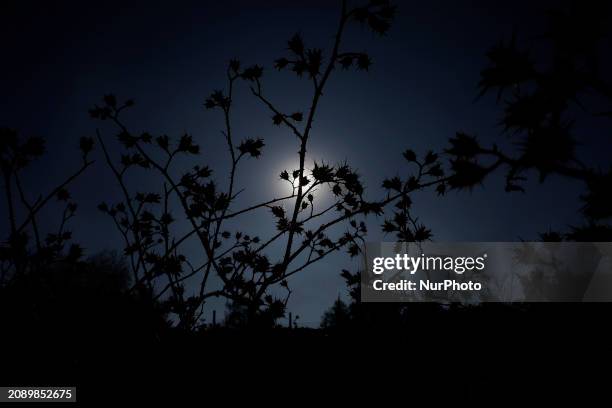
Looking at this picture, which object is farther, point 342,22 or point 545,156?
point 342,22

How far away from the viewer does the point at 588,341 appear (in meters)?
3.81

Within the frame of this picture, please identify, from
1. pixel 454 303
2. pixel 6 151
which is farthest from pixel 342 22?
pixel 454 303

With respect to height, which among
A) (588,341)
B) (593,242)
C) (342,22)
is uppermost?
(342,22)

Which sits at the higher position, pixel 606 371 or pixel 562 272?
pixel 562 272

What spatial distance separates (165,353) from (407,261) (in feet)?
16.8

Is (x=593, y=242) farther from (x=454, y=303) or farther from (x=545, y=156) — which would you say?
(x=545, y=156)

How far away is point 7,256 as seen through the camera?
3145 millimetres

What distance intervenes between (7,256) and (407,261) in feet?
21.3

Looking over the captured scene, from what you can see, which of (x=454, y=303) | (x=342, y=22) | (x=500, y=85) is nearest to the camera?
(x=500, y=85)

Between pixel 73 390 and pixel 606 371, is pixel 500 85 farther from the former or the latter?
pixel 73 390

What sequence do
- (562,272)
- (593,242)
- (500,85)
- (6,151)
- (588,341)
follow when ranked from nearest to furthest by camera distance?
(500,85) → (6,151) → (588,341) → (593,242) → (562,272)

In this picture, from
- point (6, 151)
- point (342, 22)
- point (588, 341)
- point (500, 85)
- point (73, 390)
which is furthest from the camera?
point (588, 341)

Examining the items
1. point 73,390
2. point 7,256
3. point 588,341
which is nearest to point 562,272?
point 588,341

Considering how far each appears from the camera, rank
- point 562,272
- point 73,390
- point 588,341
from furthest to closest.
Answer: point 562,272
point 588,341
point 73,390
